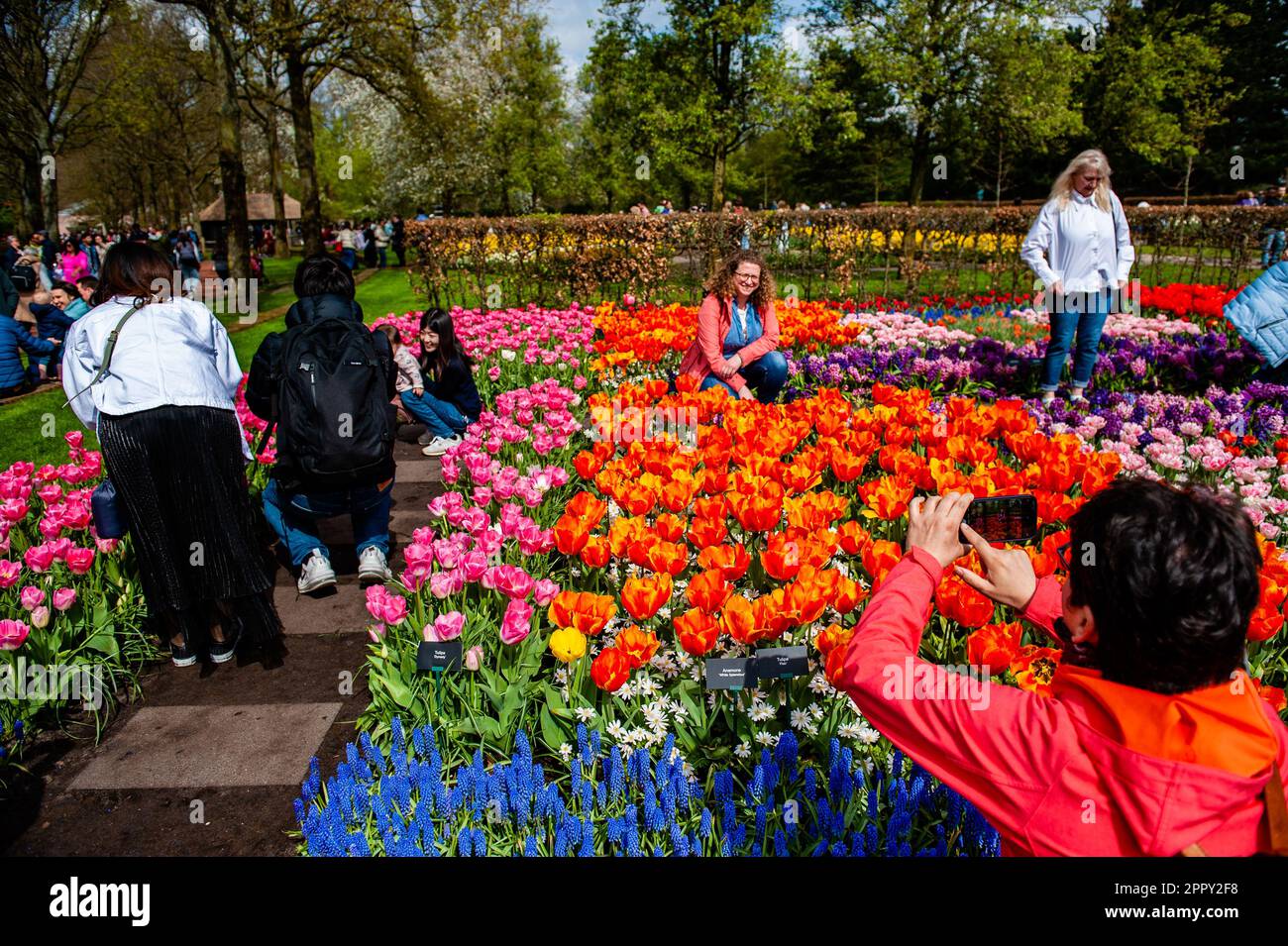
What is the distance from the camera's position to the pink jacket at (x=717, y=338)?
593 cm

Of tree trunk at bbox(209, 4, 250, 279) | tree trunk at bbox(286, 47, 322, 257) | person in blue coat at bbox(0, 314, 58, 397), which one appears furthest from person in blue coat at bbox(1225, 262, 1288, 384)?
tree trunk at bbox(286, 47, 322, 257)

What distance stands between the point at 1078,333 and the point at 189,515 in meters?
5.60

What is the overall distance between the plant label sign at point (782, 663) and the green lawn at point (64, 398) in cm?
448

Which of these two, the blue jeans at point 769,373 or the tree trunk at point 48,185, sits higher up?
the tree trunk at point 48,185

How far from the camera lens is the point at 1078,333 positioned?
5.86 m

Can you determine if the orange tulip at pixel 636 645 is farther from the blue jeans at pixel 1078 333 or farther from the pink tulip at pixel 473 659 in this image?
the blue jeans at pixel 1078 333

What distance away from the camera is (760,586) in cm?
315

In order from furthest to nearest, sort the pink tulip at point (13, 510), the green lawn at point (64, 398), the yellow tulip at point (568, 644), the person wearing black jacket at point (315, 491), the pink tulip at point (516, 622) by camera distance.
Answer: the green lawn at point (64, 398) < the person wearing black jacket at point (315, 491) < the pink tulip at point (13, 510) < the pink tulip at point (516, 622) < the yellow tulip at point (568, 644)

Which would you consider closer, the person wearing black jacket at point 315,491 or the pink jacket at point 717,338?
the person wearing black jacket at point 315,491

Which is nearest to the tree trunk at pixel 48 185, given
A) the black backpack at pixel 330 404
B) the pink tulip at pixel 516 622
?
the black backpack at pixel 330 404

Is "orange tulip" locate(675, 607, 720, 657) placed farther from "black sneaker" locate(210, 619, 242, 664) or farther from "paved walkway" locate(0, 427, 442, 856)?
"black sneaker" locate(210, 619, 242, 664)

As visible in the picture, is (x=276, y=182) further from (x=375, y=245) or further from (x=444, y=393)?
(x=444, y=393)

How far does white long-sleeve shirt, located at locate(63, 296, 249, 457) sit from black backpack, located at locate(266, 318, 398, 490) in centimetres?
51

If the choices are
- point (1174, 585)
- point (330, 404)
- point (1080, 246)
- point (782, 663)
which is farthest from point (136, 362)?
point (1080, 246)
